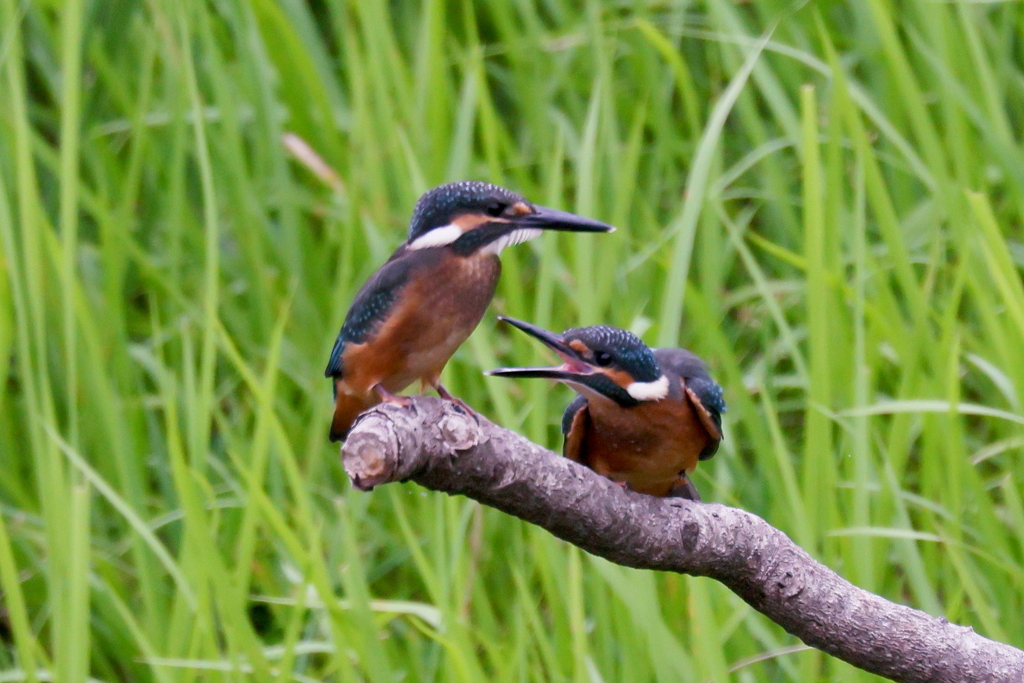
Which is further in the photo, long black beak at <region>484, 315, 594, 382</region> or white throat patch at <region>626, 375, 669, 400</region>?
white throat patch at <region>626, 375, 669, 400</region>

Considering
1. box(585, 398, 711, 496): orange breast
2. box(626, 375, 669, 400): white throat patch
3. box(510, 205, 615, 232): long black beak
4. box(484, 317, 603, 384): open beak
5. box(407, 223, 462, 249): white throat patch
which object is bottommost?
box(585, 398, 711, 496): orange breast

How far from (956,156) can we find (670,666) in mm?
1450

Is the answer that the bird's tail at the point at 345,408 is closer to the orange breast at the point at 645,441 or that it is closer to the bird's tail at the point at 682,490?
the orange breast at the point at 645,441

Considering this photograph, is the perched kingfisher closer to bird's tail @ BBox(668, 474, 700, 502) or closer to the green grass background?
bird's tail @ BBox(668, 474, 700, 502)

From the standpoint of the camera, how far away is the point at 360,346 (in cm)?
212

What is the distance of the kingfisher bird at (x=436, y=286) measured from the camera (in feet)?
6.80

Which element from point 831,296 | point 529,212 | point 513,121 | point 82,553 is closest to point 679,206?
point 513,121

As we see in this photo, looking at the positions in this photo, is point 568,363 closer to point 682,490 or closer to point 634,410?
point 634,410

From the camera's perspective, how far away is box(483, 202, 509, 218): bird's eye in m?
2.08

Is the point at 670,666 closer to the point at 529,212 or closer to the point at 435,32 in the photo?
the point at 529,212

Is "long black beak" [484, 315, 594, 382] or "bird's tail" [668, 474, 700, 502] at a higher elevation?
"long black beak" [484, 315, 594, 382]

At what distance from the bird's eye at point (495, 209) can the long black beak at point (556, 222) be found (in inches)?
1.1

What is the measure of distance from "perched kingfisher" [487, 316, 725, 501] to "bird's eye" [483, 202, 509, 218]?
0.23m

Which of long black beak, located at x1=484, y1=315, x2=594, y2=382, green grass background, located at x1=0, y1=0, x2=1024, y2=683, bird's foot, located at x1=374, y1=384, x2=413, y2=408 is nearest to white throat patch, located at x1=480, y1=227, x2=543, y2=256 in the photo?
long black beak, located at x1=484, y1=315, x2=594, y2=382
